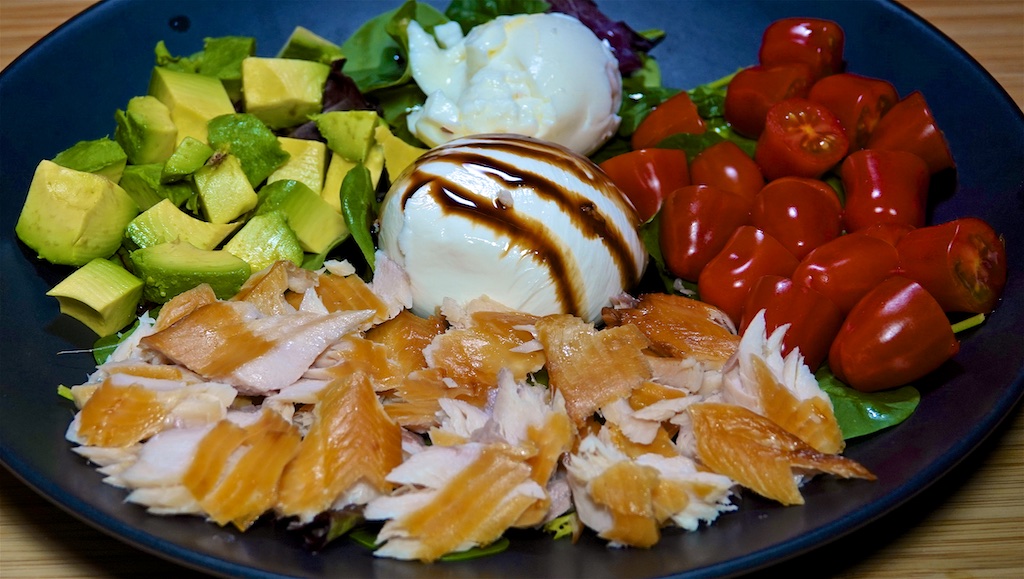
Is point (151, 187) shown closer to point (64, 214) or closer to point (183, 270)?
point (64, 214)

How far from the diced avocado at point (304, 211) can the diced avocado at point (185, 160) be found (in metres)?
0.21

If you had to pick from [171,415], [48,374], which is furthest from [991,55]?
[48,374]

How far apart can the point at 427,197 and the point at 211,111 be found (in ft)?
3.01

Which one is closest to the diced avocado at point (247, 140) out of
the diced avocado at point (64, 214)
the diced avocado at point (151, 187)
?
the diced avocado at point (151, 187)

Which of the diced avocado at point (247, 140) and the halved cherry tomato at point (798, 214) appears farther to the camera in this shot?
the diced avocado at point (247, 140)

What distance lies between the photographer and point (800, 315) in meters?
2.38

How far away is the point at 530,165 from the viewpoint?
102 inches

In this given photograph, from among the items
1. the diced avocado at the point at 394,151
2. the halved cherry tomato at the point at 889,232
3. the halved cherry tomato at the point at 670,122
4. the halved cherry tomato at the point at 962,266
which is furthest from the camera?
the halved cherry tomato at the point at 670,122

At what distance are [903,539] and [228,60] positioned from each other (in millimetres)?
2609

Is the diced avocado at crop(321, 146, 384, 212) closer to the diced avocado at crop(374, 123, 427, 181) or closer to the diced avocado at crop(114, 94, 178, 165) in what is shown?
the diced avocado at crop(374, 123, 427, 181)

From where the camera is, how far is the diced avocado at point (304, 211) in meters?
2.81

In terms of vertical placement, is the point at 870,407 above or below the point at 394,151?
below

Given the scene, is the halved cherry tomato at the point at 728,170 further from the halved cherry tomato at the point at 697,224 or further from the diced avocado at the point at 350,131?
the diced avocado at the point at 350,131

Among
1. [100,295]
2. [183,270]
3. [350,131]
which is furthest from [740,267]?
[100,295]
